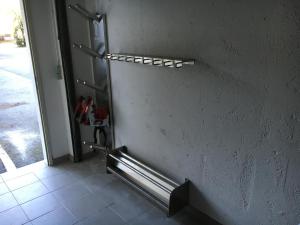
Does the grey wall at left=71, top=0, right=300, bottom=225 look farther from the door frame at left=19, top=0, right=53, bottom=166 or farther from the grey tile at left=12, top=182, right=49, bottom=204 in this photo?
the grey tile at left=12, top=182, right=49, bottom=204

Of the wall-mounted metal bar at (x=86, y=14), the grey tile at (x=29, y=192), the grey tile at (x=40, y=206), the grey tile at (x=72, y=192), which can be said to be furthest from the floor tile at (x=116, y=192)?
the wall-mounted metal bar at (x=86, y=14)

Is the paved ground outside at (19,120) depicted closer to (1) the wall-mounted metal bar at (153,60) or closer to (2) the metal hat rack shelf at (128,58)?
(2) the metal hat rack shelf at (128,58)

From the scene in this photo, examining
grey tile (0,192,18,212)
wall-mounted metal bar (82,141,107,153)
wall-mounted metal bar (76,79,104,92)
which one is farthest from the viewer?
wall-mounted metal bar (82,141,107,153)

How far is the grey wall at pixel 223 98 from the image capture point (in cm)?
121

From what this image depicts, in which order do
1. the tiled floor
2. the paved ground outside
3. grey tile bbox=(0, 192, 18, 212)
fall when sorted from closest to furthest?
the tiled floor, grey tile bbox=(0, 192, 18, 212), the paved ground outside

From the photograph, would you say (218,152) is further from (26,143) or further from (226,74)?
(26,143)

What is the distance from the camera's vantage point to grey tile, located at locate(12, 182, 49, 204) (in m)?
2.08

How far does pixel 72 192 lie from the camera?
2.15m

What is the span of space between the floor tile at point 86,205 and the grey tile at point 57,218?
0.13 feet

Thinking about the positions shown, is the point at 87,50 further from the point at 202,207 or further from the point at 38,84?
the point at 202,207

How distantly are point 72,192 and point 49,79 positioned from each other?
1031mm

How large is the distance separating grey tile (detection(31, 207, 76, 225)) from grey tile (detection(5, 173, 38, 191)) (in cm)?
52

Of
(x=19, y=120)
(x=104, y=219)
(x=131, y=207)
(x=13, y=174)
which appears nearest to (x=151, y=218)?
(x=131, y=207)

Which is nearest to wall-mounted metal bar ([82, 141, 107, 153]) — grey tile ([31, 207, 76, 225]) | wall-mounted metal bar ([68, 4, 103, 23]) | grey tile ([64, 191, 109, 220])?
grey tile ([64, 191, 109, 220])
